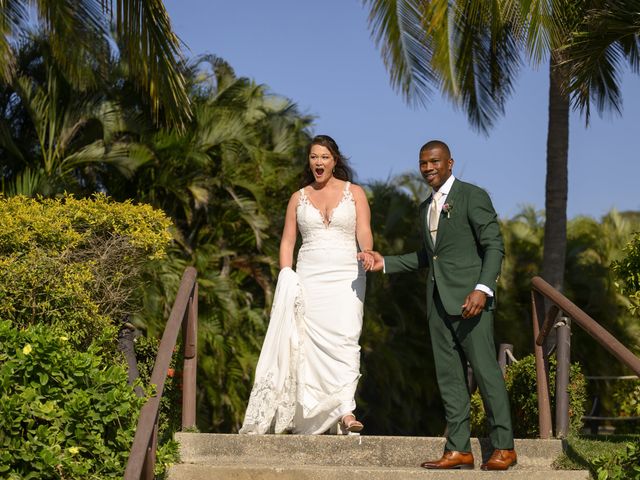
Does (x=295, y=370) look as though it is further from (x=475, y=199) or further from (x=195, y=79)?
(x=195, y=79)

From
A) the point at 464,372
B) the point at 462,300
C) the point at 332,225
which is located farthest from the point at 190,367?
the point at 462,300

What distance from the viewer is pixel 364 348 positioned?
2170 cm

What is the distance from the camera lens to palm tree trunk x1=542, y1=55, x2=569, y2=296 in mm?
14703

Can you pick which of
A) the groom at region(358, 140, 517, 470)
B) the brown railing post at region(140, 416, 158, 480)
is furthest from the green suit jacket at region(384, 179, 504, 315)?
the brown railing post at region(140, 416, 158, 480)

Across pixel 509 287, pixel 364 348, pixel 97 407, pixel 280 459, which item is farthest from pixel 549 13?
pixel 509 287

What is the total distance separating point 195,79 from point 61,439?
1369 cm

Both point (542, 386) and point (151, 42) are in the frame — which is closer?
point (542, 386)

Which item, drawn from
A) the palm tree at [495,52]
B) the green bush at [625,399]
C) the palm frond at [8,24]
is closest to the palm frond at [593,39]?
the palm tree at [495,52]

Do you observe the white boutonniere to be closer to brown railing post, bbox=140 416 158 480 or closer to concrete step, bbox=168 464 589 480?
concrete step, bbox=168 464 589 480

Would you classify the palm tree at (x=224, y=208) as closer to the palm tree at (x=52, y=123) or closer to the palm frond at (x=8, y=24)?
the palm tree at (x=52, y=123)

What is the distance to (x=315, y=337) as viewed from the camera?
786 cm

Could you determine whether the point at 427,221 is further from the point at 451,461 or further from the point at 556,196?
the point at 556,196

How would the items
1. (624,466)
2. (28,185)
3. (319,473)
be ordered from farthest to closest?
1. (28,185)
2. (319,473)
3. (624,466)

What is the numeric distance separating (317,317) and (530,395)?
2.28 metres
